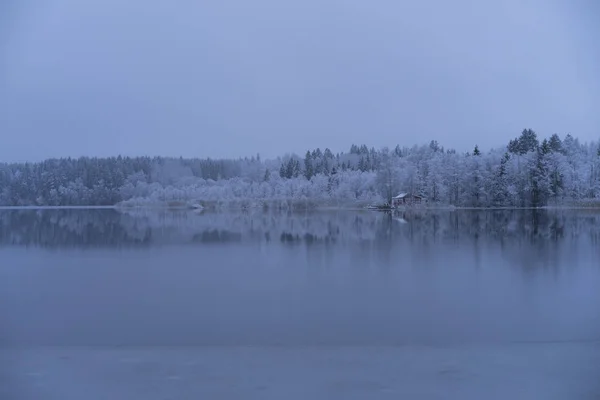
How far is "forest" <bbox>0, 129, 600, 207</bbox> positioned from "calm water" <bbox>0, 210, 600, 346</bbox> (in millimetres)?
47524

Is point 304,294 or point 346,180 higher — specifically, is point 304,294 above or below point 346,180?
below

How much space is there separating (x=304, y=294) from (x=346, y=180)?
74.5 metres

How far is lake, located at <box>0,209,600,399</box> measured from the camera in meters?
6.48

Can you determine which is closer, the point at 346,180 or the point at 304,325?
the point at 304,325

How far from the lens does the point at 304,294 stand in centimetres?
1255

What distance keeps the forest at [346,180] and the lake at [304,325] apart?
168 ft

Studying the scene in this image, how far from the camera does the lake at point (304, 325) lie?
648cm

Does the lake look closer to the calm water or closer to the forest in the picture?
the calm water

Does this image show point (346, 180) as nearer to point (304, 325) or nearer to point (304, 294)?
point (304, 294)

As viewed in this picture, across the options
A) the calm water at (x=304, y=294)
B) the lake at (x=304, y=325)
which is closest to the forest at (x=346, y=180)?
the calm water at (x=304, y=294)

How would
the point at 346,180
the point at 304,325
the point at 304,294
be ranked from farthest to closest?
the point at 346,180 < the point at 304,294 < the point at 304,325

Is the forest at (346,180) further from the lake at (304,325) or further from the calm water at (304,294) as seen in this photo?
the lake at (304,325)

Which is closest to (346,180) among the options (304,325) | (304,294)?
(304,294)

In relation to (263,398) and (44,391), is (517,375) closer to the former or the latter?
(263,398)
